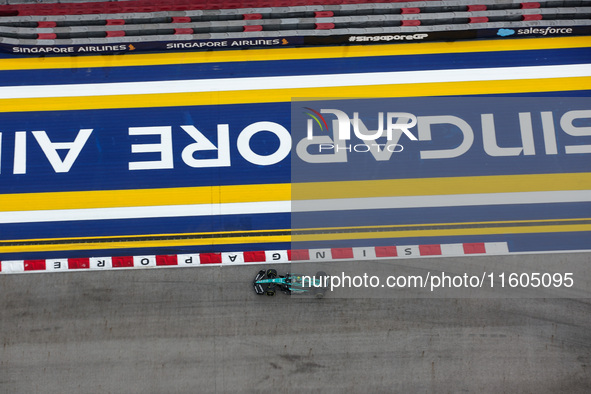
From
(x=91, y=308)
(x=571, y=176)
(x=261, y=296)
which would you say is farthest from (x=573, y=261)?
(x=91, y=308)

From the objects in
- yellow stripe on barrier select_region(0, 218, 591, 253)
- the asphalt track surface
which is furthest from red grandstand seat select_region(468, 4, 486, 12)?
the asphalt track surface

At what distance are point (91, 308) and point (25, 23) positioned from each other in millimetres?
8281

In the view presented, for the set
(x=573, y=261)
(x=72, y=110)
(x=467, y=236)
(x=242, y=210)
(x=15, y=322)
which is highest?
(x=72, y=110)

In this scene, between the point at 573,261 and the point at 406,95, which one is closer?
the point at 573,261

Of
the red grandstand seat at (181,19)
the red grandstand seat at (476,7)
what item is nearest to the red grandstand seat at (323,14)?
the red grandstand seat at (181,19)

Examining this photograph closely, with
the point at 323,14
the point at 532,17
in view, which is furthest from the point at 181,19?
the point at 532,17

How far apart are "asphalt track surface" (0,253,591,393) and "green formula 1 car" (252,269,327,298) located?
24cm

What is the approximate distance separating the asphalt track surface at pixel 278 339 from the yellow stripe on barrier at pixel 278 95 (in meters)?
4.66

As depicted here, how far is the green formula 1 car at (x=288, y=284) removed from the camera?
12086 mm

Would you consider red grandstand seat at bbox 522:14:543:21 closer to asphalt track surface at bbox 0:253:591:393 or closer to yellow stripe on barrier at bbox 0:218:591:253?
yellow stripe on barrier at bbox 0:218:591:253

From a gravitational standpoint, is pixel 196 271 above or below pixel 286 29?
below

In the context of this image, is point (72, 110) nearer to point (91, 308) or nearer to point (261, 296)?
point (91, 308)

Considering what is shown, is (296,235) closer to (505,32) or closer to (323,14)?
(323,14)

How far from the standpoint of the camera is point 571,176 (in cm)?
1272
